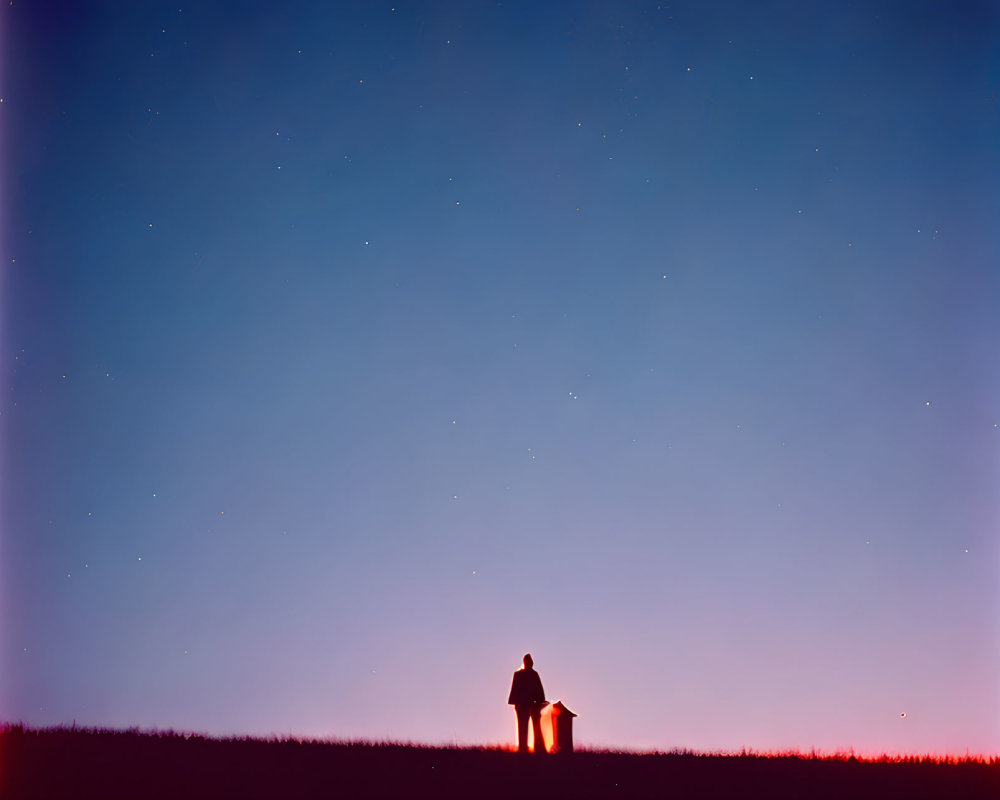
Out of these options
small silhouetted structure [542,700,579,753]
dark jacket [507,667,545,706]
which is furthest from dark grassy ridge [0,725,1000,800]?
dark jacket [507,667,545,706]

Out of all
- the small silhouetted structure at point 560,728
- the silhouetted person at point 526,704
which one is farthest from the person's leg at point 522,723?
the small silhouetted structure at point 560,728

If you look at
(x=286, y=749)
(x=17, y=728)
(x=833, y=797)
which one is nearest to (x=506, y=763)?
(x=286, y=749)

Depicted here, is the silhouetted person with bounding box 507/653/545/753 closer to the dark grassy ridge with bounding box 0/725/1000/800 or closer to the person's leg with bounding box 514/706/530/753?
the person's leg with bounding box 514/706/530/753

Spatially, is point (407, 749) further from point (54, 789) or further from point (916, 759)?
point (916, 759)

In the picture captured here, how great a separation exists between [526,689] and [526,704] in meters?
0.20

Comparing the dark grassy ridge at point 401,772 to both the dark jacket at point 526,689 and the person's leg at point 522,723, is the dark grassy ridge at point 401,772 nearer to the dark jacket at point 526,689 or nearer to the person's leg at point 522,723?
the person's leg at point 522,723

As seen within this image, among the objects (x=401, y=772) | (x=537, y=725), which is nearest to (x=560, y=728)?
(x=537, y=725)

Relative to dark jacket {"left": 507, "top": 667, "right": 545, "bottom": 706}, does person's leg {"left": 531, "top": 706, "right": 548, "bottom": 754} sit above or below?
below

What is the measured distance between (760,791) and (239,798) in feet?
17.4

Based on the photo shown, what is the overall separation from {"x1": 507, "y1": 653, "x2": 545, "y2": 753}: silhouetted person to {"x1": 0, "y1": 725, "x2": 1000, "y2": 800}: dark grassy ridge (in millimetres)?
493

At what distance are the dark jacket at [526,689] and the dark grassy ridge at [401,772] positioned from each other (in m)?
0.73

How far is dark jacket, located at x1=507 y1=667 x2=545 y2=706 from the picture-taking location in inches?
510

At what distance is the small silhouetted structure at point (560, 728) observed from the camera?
1278 centimetres

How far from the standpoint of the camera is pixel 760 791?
32.1ft
